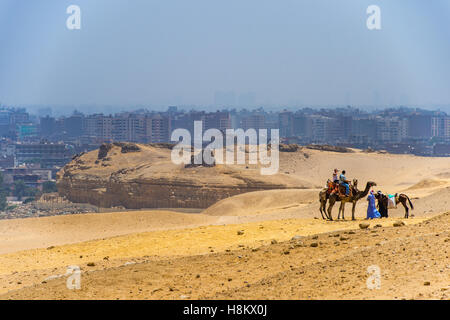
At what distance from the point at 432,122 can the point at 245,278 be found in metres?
157

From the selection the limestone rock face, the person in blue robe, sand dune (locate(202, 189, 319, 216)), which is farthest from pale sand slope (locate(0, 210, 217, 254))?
the limestone rock face

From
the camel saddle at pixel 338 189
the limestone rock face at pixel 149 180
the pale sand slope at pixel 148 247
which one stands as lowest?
the limestone rock face at pixel 149 180

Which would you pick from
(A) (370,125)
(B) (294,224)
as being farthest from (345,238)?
(A) (370,125)

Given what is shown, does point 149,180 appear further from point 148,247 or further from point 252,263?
point 252,263

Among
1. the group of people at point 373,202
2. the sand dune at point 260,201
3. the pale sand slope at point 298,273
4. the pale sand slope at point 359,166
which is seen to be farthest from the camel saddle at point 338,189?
the pale sand slope at point 359,166

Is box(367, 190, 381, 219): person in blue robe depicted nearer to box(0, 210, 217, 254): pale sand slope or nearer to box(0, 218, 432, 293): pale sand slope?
box(0, 218, 432, 293): pale sand slope

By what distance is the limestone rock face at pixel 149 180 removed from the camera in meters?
47.9

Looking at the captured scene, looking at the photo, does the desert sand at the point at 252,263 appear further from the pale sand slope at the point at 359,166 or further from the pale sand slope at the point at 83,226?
the pale sand slope at the point at 359,166

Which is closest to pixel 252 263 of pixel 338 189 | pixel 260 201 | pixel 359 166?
pixel 338 189

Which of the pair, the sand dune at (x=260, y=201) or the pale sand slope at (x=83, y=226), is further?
the sand dune at (x=260, y=201)

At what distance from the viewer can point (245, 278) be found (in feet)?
35.5

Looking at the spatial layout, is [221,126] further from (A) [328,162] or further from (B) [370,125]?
(A) [328,162]

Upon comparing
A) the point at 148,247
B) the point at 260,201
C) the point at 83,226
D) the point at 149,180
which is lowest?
the point at 149,180

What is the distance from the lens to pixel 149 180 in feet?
169
